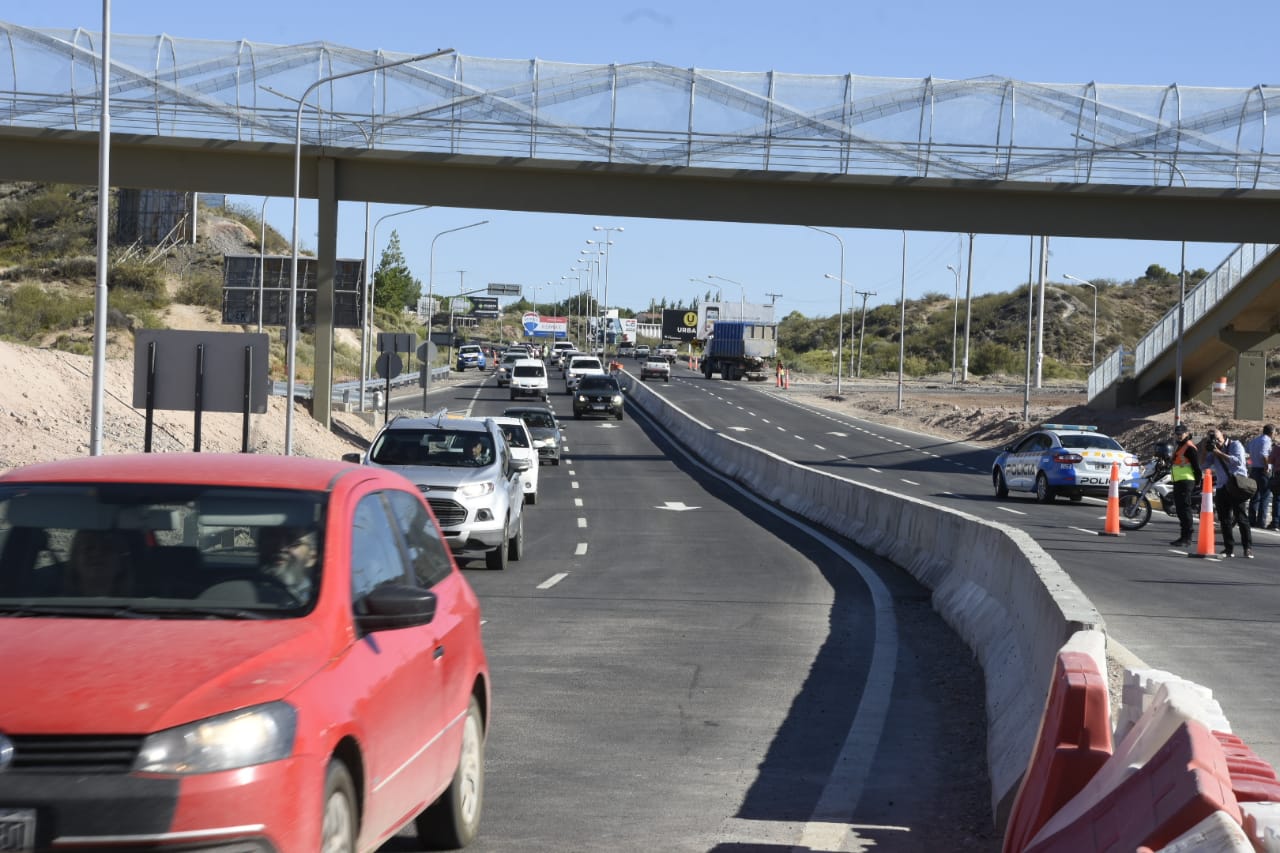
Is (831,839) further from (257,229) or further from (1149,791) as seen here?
(257,229)

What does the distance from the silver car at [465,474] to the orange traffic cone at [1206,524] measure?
9701mm

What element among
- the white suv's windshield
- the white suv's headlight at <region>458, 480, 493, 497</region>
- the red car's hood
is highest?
the red car's hood

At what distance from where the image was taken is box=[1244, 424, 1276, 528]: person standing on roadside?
30.3 m

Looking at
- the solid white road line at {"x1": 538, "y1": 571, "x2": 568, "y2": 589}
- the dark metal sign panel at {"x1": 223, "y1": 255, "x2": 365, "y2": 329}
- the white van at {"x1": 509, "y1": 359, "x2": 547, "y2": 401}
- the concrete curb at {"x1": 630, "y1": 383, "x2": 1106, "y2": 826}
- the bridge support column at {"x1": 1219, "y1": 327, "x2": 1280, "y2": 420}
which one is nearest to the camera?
the concrete curb at {"x1": 630, "y1": 383, "x2": 1106, "y2": 826}

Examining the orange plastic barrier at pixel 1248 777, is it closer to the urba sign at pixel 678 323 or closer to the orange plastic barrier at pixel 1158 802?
the orange plastic barrier at pixel 1158 802

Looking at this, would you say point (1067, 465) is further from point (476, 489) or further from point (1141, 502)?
point (476, 489)

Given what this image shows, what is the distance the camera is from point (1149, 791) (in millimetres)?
4734

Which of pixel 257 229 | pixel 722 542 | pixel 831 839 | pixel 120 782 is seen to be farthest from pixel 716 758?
pixel 257 229

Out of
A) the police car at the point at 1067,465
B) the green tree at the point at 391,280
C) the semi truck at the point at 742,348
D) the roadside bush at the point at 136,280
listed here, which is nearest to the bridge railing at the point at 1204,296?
the police car at the point at 1067,465

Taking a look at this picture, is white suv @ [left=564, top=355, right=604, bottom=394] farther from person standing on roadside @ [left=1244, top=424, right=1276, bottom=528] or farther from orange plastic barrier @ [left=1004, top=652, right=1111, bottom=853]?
orange plastic barrier @ [left=1004, top=652, right=1111, bottom=853]

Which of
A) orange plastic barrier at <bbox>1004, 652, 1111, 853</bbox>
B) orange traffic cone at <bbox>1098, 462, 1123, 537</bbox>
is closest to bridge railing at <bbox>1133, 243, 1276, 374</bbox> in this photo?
orange traffic cone at <bbox>1098, 462, 1123, 537</bbox>

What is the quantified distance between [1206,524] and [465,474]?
35.2 feet

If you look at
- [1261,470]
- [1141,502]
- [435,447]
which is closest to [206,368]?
[435,447]

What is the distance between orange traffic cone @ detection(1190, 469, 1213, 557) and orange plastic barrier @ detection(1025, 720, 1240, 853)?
731 inches
